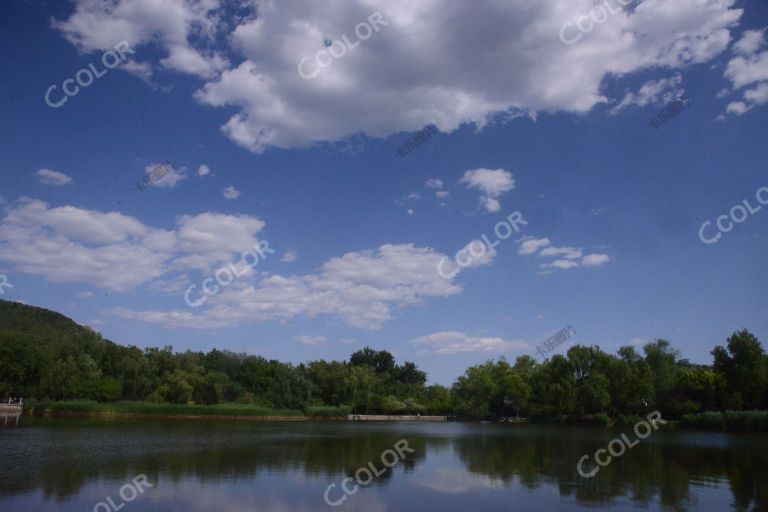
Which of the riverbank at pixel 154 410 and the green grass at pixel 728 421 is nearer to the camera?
the green grass at pixel 728 421

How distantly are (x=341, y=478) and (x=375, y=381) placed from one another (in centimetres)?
7757

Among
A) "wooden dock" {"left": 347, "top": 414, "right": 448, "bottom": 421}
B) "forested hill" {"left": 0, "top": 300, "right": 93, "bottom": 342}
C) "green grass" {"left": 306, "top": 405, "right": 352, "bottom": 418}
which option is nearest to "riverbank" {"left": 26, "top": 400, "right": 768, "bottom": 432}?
"green grass" {"left": 306, "top": 405, "right": 352, "bottom": 418}

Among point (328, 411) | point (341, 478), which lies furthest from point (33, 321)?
point (341, 478)

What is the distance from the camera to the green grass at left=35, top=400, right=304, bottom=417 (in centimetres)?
5806

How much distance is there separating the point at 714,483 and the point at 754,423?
39854mm

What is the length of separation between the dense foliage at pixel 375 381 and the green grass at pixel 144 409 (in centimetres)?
306

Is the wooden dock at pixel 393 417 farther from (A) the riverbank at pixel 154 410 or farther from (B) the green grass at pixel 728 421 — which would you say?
(B) the green grass at pixel 728 421

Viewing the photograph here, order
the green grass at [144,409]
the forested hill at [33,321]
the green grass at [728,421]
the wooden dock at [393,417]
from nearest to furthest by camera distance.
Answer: the green grass at [728,421]
the green grass at [144,409]
the wooden dock at [393,417]
the forested hill at [33,321]

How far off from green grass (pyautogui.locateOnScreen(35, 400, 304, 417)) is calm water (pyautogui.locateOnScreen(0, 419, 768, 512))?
3103 cm

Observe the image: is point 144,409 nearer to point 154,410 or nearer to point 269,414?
point 154,410

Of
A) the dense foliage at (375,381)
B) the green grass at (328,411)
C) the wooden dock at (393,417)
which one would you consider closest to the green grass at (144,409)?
the dense foliage at (375,381)

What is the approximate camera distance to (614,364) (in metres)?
71.0

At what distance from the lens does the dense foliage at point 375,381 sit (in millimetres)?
61094

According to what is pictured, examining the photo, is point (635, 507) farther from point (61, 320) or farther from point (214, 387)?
point (61, 320)
